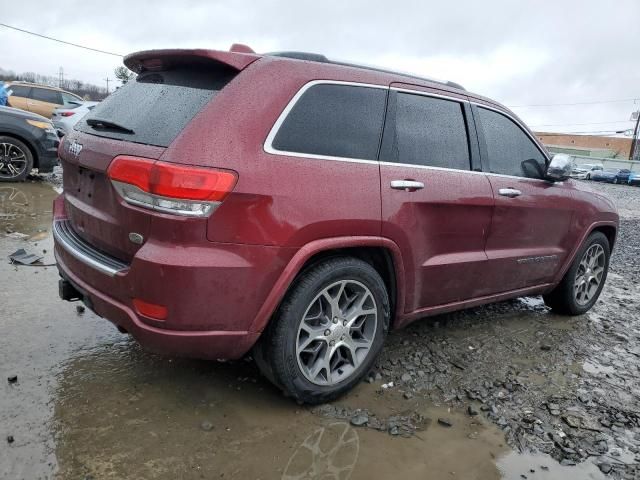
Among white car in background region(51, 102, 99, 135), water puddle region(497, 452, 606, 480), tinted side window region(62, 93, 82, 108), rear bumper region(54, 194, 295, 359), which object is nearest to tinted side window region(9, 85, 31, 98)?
tinted side window region(62, 93, 82, 108)

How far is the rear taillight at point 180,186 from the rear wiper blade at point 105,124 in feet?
1.43

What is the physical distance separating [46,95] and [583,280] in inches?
685

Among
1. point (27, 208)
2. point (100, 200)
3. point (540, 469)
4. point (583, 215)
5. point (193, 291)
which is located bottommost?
point (540, 469)

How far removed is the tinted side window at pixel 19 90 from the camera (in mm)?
16422

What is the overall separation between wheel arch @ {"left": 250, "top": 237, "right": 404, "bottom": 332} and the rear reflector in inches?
17.4

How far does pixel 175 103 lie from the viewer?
8.73ft

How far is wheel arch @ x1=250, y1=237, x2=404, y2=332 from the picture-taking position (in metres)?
2.57

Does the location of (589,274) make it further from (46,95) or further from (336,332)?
(46,95)

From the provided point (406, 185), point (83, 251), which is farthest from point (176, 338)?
point (406, 185)

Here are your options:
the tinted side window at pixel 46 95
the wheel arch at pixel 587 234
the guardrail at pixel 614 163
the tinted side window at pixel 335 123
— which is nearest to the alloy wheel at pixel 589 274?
the wheel arch at pixel 587 234

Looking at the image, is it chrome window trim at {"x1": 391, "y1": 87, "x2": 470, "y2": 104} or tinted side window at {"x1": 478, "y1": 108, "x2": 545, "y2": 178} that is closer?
chrome window trim at {"x1": 391, "y1": 87, "x2": 470, "y2": 104}

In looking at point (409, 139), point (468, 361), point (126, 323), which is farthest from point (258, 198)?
point (468, 361)

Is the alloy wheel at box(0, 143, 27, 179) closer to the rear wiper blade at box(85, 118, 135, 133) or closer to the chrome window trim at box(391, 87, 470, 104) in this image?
the rear wiper blade at box(85, 118, 135, 133)

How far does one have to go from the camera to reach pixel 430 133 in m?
3.35
